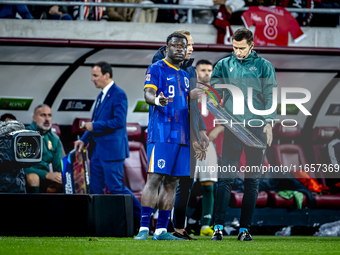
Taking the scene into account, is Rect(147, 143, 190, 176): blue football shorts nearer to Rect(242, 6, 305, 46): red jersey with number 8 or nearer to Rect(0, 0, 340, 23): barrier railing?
Rect(242, 6, 305, 46): red jersey with number 8

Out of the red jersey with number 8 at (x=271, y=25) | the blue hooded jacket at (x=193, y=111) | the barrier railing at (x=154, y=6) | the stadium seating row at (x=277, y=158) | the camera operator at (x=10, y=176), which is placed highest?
the barrier railing at (x=154, y=6)

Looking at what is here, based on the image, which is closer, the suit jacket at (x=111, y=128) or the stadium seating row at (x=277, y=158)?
the suit jacket at (x=111, y=128)

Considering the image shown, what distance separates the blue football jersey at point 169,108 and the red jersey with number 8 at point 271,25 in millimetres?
3235

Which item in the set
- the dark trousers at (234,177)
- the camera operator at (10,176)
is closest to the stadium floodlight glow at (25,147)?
the camera operator at (10,176)

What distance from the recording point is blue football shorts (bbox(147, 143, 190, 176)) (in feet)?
12.2

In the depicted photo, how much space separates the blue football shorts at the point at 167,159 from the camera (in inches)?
147

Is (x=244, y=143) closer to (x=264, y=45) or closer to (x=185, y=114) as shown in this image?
(x=185, y=114)

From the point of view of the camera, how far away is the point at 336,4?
8.16 meters

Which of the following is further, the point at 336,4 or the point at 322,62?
the point at 336,4

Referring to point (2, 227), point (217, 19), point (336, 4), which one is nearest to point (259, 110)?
point (2, 227)

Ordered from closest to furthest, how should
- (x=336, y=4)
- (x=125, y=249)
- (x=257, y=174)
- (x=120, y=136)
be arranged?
(x=125, y=249), (x=257, y=174), (x=120, y=136), (x=336, y=4)

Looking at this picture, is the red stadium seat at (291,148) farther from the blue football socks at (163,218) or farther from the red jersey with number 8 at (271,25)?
the blue football socks at (163,218)

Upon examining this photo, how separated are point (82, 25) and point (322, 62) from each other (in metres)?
3.23

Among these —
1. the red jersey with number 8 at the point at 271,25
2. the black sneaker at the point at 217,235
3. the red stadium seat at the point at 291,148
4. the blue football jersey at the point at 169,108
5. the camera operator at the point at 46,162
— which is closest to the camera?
the blue football jersey at the point at 169,108
